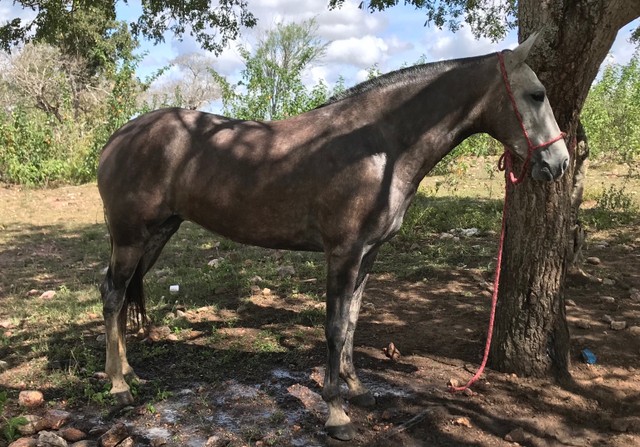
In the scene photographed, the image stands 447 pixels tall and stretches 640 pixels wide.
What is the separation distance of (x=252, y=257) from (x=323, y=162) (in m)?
4.54

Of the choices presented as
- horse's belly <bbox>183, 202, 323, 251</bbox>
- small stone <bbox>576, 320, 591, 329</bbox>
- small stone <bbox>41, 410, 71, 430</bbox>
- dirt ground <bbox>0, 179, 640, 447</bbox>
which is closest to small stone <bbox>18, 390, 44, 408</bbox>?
dirt ground <bbox>0, 179, 640, 447</bbox>

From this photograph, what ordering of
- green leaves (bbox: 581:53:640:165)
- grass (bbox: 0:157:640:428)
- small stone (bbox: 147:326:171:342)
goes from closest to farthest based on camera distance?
grass (bbox: 0:157:640:428) < small stone (bbox: 147:326:171:342) < green leaves (bbox: 581:53:640:165)

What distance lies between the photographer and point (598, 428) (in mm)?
3406

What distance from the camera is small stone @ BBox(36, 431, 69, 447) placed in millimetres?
3070

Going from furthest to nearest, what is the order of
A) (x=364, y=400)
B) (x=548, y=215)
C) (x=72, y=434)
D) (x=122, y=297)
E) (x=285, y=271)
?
(x=285, y=271)
(x=122, y=297)
(x=548, y=215)
(x=364, y=400)
(x=72, y=434)

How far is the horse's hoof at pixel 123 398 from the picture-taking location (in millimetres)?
3688

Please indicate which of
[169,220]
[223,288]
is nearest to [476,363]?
[169,220]

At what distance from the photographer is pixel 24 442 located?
3.06 m

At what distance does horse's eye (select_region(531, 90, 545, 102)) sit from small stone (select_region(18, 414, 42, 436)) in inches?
148

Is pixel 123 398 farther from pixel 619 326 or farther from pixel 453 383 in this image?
pixel 619 326

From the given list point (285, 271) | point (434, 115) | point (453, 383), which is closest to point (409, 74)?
point (434, 115)

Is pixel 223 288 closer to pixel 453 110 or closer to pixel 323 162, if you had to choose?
pixel 323 162

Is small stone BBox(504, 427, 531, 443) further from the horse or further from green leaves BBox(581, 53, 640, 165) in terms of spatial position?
green leaves BBox(581, 53, 640, 165)

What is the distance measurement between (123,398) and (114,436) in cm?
58
